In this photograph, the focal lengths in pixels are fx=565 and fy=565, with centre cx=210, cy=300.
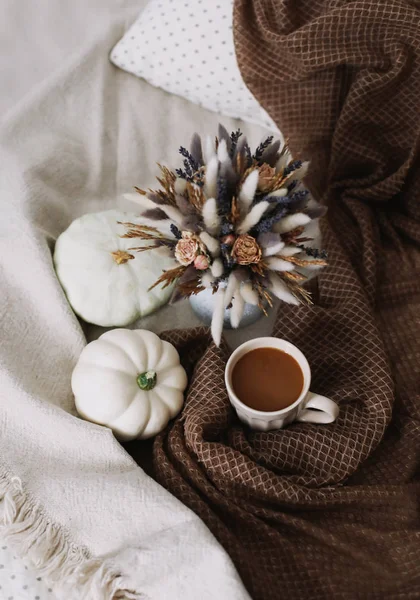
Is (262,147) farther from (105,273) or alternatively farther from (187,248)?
(105,273)

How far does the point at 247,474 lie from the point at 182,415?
131 millimetres

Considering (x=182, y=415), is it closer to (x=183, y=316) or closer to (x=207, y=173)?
(x=183, y=316)

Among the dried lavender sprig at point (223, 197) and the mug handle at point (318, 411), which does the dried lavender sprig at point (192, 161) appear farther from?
the mug handle at point (318, 411)

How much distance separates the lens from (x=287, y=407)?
0.75 m

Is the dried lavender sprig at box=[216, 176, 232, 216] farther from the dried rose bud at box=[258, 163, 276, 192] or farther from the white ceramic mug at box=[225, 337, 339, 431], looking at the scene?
the white ceramic mug at box=[225, 337, 339, 431]

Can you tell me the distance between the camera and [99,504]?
2.33 feet

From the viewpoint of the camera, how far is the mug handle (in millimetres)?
755

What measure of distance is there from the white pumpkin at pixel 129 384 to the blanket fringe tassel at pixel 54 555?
5.5 inches

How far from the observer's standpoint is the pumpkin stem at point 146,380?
30.8 inches

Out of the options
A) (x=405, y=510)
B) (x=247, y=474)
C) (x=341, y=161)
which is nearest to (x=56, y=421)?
(x=247, y=474)

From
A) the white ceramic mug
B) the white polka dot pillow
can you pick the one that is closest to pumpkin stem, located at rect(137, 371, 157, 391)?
the white ceramic mug

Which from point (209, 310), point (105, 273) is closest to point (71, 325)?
point (105, 273)

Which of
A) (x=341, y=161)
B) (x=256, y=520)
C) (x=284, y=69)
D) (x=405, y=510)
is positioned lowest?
(x=405, y=510)

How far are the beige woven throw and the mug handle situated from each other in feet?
0.06
